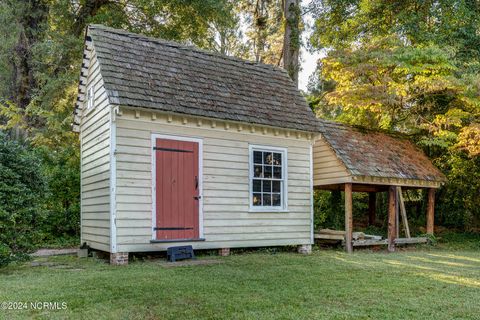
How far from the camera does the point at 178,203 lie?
9234 millimetres

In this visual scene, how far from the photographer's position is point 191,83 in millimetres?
10188

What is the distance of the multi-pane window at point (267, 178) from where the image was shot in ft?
34.2

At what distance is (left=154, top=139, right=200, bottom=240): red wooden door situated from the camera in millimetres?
9023

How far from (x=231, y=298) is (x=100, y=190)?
4.90 m

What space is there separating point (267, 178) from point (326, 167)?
291 cm

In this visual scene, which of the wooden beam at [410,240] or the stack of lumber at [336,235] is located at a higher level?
the stack of lumber at [336,235]

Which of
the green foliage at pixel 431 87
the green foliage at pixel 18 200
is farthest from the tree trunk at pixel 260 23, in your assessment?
the green foliage at pixel 18 200

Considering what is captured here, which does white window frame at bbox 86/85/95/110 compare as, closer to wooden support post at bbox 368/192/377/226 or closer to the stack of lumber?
the stack of lumber

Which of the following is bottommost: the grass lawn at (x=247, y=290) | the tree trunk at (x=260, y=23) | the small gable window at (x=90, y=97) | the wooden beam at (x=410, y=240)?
the wooden beam at (x=410, y=240)

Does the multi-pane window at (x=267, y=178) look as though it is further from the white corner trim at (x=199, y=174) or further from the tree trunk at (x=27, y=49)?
the tree trunk at (x=27, y=49)

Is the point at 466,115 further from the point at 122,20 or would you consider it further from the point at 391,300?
the point at 122,20

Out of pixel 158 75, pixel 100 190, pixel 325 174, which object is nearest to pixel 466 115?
pixel 325 174

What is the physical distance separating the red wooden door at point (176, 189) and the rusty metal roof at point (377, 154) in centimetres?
411

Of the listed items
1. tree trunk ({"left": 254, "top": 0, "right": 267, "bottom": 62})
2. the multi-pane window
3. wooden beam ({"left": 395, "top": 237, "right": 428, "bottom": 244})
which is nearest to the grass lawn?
the multi-pane window
